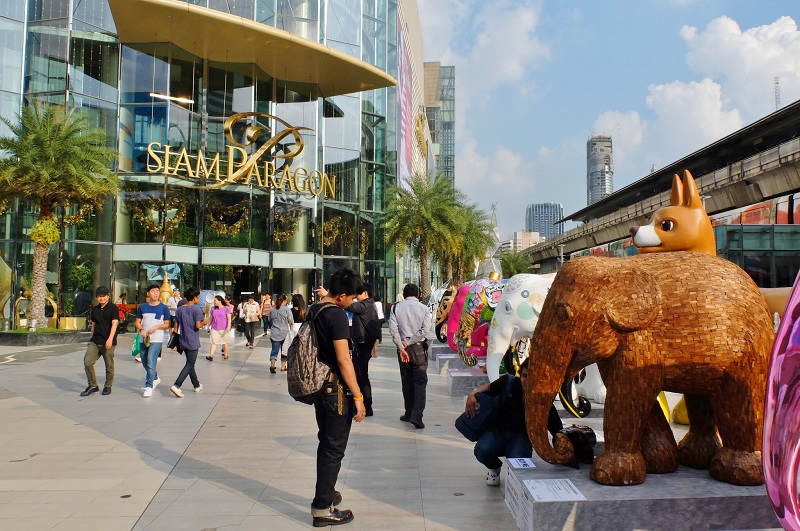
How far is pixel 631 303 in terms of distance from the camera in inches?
140

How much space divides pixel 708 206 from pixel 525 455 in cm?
2566

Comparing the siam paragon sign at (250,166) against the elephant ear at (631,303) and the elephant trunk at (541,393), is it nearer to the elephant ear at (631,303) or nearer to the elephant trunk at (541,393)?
the elephant trunk at (541,393)

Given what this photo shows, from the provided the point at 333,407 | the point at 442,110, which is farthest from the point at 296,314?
the point at 442,110

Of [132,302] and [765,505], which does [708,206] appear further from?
[765,505]

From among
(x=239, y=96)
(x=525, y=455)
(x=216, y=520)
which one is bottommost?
(x=216, y=520)

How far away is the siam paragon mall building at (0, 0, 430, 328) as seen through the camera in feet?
77.1

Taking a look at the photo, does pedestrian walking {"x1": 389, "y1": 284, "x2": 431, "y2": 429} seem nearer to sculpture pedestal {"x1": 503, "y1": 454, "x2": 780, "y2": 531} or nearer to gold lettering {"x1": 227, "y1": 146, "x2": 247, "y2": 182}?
sculpture pedestal {"x1": 503, "y1": 454, "x2": 780, "y2": 531}

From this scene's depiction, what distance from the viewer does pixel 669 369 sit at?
357 centimetres

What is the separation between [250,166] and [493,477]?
76.1 ft

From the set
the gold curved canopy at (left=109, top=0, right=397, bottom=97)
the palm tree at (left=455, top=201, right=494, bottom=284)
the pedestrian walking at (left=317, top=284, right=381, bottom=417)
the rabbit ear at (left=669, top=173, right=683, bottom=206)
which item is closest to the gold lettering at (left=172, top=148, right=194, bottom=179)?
the gold curved canopy at (left=109, top=0, right=397, bottom=97)

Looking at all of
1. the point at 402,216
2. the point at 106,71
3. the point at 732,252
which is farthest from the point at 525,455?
the point at 106,71

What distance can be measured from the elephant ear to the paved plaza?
166 centimetres

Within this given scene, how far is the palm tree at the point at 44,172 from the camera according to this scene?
59.1 feet

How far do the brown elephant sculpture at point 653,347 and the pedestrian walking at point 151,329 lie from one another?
6992 mm
